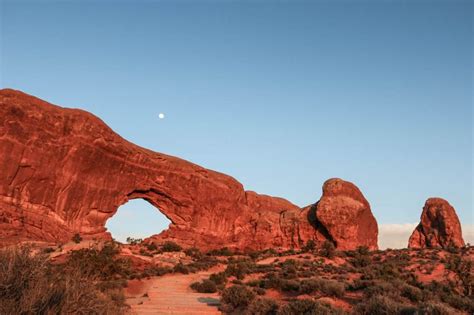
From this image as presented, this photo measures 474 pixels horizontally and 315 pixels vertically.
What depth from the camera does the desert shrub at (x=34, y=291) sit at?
5.34m

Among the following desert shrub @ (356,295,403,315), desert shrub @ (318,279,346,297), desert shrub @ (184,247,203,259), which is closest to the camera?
desert shrub @ (356,295,403,315)

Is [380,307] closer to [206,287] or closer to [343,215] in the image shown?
[206,287]

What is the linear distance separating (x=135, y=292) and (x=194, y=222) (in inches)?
1250

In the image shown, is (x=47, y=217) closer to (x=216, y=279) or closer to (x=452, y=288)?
(x=216, y=279)

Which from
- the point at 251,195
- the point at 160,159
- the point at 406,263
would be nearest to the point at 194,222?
the point at 160,159

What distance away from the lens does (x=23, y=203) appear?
36.8 m

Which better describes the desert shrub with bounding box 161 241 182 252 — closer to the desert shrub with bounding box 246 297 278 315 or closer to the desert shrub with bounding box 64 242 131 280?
the desert shrub with bounding box 64 242 131 280

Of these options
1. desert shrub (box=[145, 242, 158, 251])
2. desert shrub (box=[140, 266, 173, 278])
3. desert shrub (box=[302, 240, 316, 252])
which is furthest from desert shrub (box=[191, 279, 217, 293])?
desert shrub (box=[302, 240, 316, 252])

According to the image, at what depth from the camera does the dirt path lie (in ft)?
43.2

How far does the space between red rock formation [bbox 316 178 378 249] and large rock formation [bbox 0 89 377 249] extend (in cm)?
13

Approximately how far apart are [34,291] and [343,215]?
1986 inches

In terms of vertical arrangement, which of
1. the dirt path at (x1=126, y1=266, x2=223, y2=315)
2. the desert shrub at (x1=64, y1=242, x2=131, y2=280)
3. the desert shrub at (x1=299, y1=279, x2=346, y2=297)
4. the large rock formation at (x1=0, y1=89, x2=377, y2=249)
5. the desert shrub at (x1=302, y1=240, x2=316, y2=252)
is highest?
the large rock formation at (x1=0, y1=89, x2=377, y2=249)

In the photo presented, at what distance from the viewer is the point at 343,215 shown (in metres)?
52.6

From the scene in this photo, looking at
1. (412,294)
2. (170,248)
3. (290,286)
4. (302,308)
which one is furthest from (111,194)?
(302,308)
